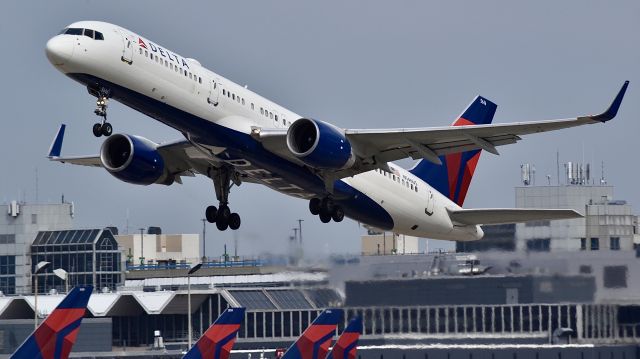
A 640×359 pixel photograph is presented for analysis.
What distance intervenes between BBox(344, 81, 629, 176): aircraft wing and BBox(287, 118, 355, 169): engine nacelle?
1410mm

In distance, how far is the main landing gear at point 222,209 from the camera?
157 ft

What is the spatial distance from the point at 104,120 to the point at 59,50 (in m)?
2.84

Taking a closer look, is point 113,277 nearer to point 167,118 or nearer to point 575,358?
point 575,358

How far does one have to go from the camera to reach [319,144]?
42.7 meters

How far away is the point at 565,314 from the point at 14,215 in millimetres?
73641

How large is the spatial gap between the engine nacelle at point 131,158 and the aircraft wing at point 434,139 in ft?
21.5

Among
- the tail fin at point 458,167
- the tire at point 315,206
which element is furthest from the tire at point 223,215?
the tail fin at point 458,167

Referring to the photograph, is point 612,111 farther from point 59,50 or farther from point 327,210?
point 59,50

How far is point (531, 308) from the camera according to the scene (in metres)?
53.5

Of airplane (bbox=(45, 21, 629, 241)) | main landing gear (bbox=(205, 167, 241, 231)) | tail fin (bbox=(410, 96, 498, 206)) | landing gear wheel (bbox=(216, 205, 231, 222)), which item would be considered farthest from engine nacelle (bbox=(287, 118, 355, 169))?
tail fin (bbox=(410, 96, 498, 206))

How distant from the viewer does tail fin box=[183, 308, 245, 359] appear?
135 ft

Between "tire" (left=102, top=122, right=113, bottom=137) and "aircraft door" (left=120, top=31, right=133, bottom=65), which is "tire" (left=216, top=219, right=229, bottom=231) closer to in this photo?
"tire" (left=102, top=122, right=113, bottom=137)

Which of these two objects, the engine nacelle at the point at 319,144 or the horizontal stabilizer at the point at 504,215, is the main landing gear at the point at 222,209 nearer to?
the engine nacelle at the point at 319,144

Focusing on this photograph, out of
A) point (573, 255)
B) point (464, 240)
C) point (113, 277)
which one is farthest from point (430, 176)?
point (113, 277)
